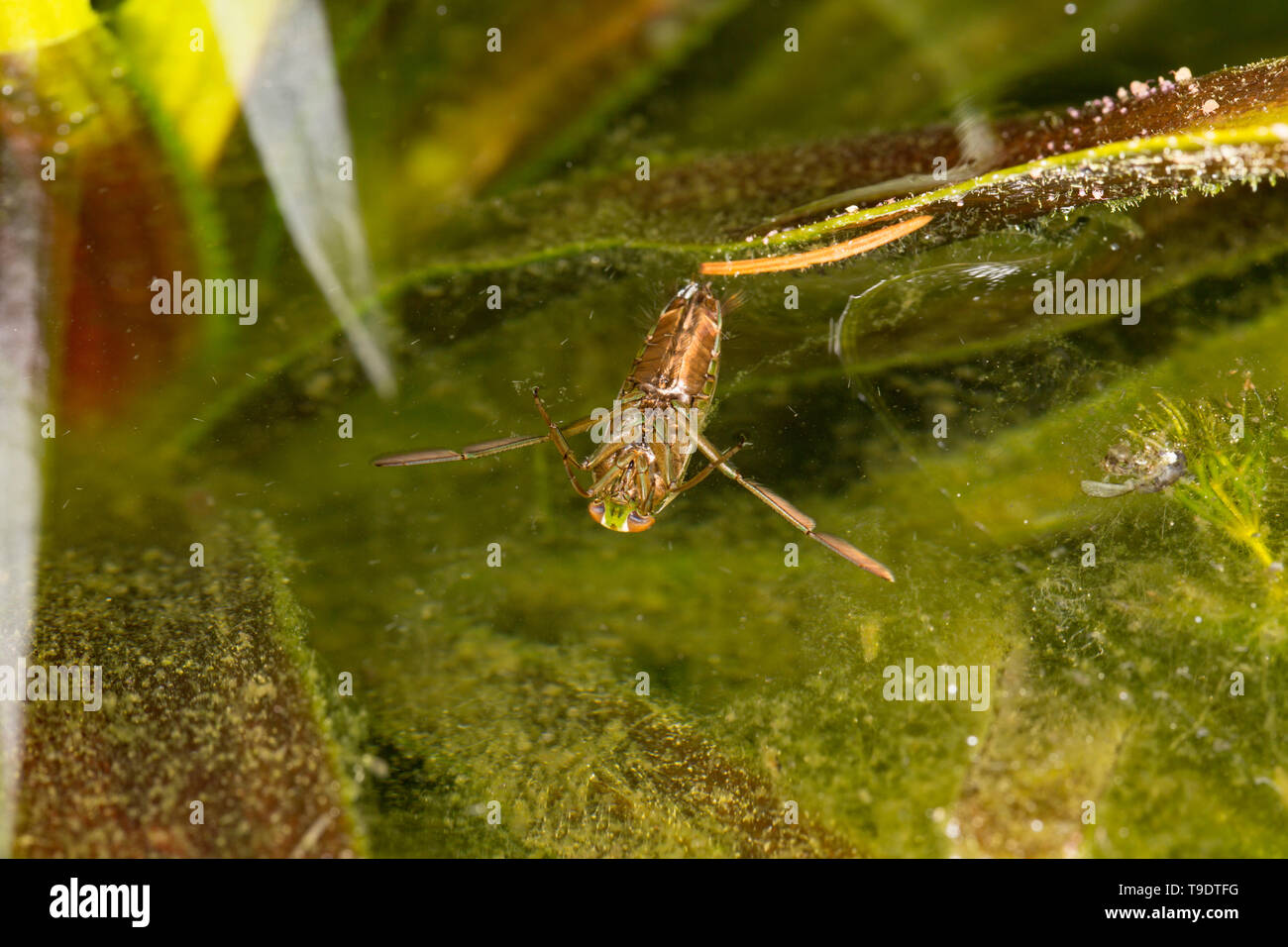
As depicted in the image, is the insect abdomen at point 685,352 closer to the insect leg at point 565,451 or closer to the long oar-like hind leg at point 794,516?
the long oar-like hind leg at point 794,516

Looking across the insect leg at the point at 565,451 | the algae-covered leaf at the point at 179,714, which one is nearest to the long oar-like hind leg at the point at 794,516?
the insect leg at the point at 565,451

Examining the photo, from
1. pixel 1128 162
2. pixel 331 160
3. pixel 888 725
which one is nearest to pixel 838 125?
pixel 1128 162

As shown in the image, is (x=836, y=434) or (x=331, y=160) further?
(x=331, y=160)

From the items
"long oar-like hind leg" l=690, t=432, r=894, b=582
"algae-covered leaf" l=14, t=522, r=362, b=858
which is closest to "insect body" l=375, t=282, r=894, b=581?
"long oar-like hind leg" l=690, t=432, r=894, b=582

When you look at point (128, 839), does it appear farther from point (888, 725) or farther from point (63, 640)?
point (888, 725)

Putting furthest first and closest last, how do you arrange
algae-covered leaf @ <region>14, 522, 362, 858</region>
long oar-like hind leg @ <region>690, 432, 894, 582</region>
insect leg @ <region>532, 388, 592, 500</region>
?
insect leg @ <region>532, 388, 592, 500</region> < long oar-like hind leg @ <region>690, 432, 894, 582</region> < algae-covered leaf @ <region>14, 522, 362, 858</region>

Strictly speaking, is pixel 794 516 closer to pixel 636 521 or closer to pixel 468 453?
pixel 636 521

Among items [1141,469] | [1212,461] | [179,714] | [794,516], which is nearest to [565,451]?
[794,516]

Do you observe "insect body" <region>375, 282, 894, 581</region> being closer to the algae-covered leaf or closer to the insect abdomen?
the insect abdomen
